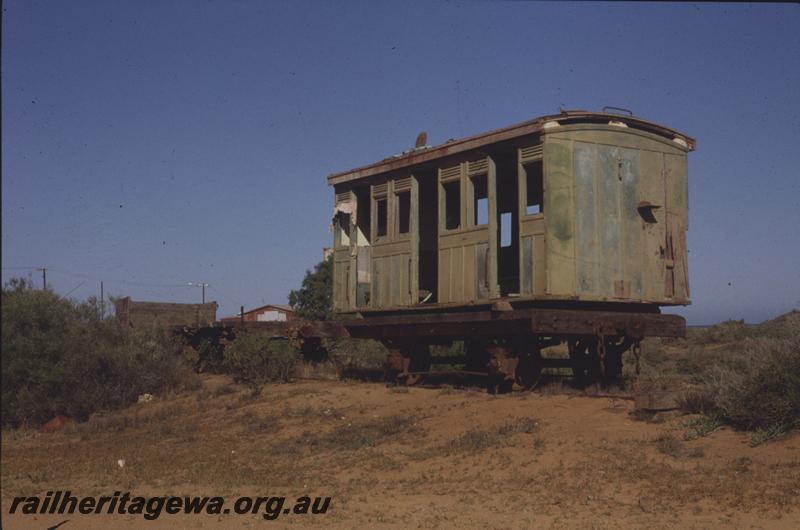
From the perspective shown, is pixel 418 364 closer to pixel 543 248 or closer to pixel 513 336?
pixel 513 336

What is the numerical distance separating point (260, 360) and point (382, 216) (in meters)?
3.97

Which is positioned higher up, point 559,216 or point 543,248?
point 559,216

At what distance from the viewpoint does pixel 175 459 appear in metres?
10.2

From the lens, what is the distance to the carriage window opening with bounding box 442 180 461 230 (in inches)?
579

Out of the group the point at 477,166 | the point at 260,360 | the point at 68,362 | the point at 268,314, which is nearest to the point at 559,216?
the point at 477,166

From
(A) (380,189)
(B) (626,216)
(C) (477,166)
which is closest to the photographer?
(B) (626,216)

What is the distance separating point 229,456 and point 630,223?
7131 millimetres

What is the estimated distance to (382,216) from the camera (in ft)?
56.0

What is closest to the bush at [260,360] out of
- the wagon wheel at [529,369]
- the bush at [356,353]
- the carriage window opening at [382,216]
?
the bush at [356,353]

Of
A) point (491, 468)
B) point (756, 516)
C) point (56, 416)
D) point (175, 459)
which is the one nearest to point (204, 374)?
point (56, 416)

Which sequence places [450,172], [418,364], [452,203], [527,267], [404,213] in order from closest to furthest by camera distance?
1. [527,267]
2. [450,172]
3. [418,364]
4. [452,203]
5. [404,213]

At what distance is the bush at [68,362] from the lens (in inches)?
497

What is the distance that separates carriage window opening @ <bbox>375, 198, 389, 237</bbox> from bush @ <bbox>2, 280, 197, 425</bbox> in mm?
5251

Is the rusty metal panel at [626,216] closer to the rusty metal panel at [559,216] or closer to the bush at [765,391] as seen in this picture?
the rusty metal panel at [559,216]
